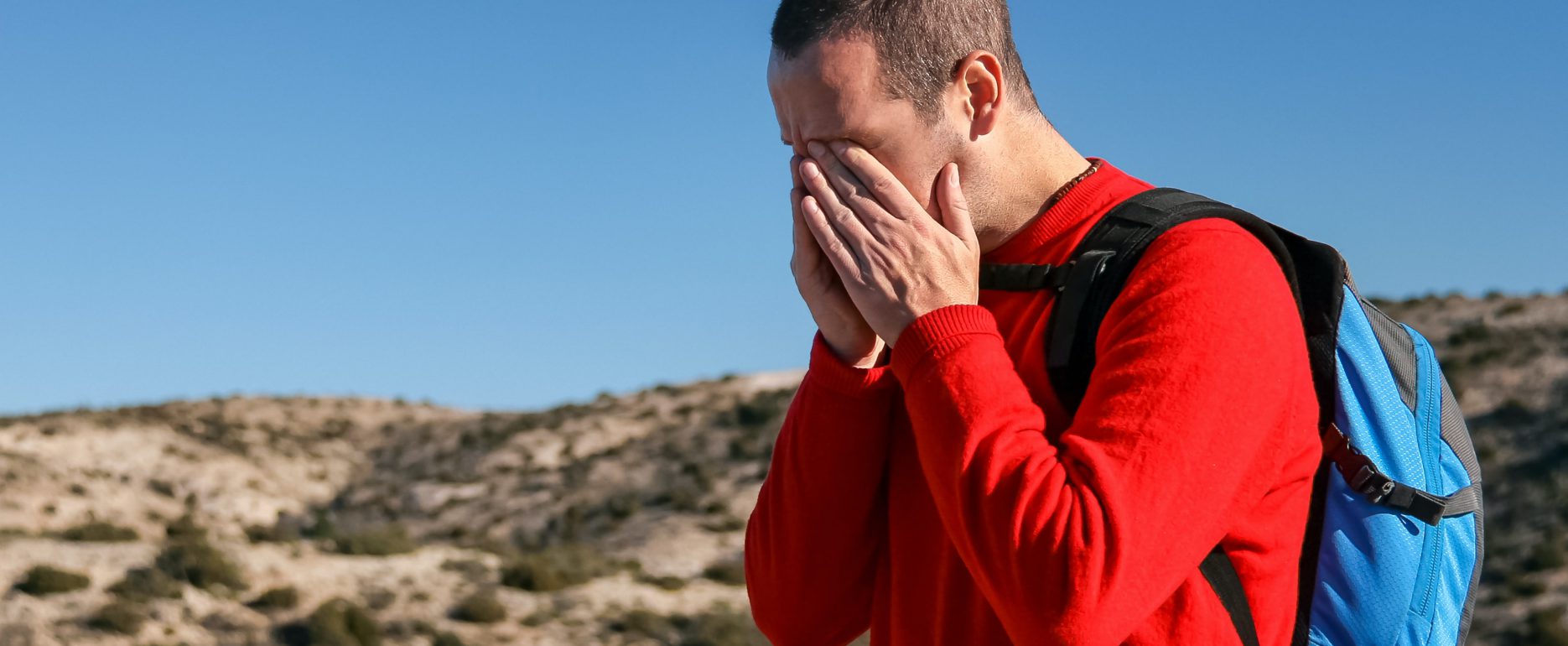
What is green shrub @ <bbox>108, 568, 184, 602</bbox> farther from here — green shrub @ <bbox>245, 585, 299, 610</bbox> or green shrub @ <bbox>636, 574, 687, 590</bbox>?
green shrub @ <bbox>636, 574, 687, 590</bbox>

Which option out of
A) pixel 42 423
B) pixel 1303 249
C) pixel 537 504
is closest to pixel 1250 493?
pixel 1303 249

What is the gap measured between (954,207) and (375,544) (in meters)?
16.8

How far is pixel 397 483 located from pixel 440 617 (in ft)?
67.6

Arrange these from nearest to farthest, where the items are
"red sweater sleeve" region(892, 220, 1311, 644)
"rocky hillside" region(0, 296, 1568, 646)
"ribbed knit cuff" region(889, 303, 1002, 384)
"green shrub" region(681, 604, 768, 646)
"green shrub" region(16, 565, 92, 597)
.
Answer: "red sweater sleeve" region(892, 220, 1311, 644)
"ribbed knit cuff" region(889, 303, 1002, 384)
"green shrub" region(16, 565, 92, 597)
"rocky hillside" region(0, 296, 1568, 646)
"green shrub" region(681, 604, 768, 646)

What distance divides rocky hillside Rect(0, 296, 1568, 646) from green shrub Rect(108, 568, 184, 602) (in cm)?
3

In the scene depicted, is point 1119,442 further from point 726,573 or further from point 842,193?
point 726,573

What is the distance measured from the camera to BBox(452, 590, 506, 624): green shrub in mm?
14977

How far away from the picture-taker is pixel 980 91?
2246 mm

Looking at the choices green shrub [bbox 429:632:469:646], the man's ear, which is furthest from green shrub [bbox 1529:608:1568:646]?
the man's ear

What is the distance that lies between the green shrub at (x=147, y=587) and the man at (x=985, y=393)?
13.8 metres

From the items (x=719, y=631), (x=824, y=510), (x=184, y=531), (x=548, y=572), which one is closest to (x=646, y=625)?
(x=719, y=631)

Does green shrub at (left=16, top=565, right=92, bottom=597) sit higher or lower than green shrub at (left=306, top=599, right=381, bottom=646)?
higher

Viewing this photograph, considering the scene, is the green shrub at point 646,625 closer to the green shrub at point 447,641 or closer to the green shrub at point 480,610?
the green shrub at point 480,610

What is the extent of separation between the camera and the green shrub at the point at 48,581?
1413cm
